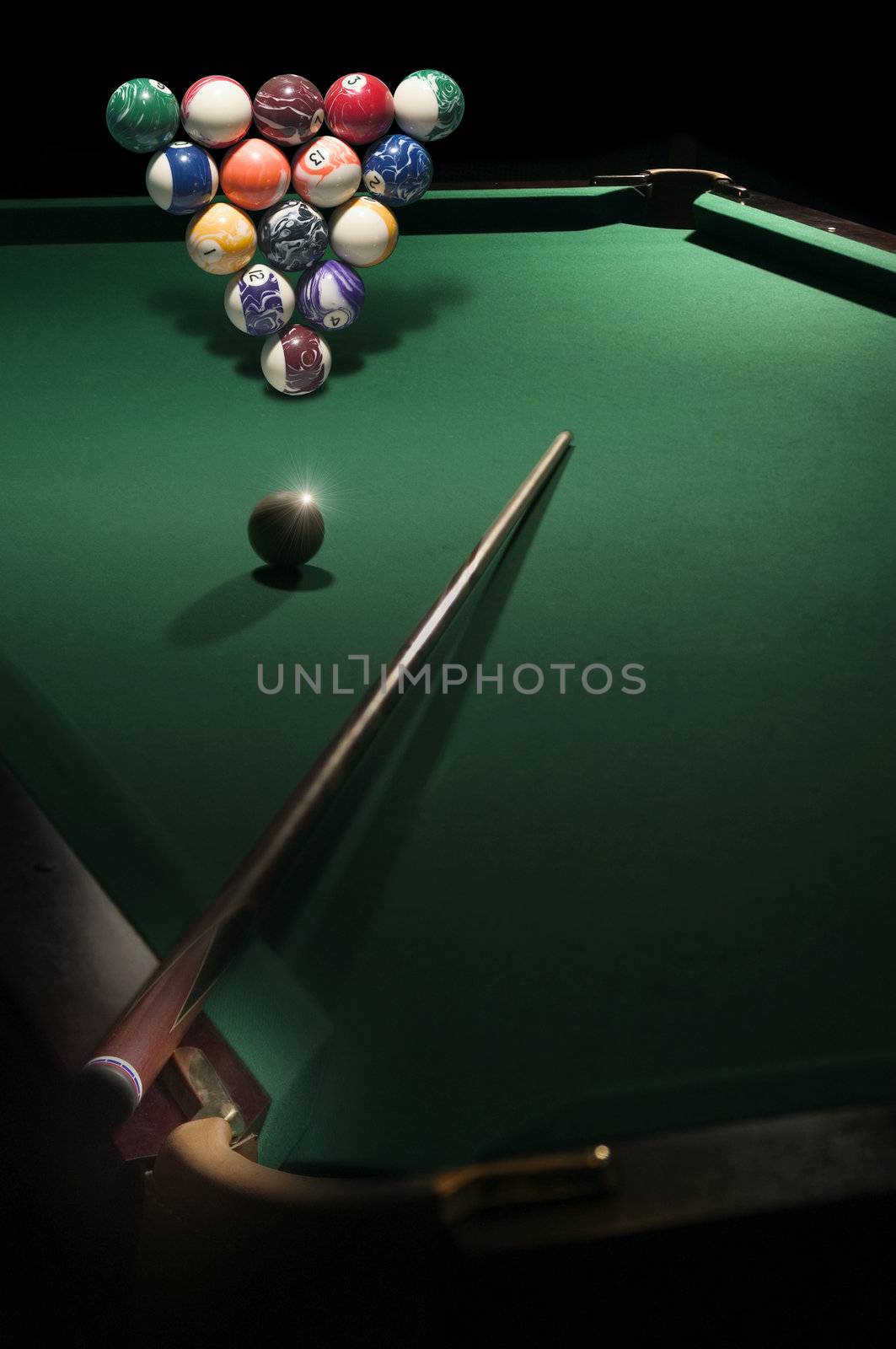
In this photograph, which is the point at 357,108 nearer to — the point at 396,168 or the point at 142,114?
the point at 396,168

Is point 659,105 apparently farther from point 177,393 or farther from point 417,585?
point 417,585

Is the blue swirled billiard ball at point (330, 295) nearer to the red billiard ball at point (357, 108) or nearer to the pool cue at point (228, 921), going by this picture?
the red billiard ball at point (357, 108)

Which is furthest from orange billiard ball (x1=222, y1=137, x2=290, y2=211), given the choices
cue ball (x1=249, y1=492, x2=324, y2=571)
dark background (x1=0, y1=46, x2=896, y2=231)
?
dark background (x1=0, y1=46, x2=896, y2=231)

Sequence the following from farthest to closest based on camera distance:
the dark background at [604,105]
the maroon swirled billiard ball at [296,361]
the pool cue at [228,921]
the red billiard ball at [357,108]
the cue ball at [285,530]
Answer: the dark background at [604,105], the red billiard ball at [357,108], the maroon swirled billiard ball at [296,361], the cue ball at [285,530], the pool cue at [228,921]

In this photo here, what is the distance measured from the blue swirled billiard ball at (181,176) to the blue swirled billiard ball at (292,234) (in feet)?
0.37

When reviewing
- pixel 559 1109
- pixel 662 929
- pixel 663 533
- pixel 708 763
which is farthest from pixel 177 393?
pixel 559 1109

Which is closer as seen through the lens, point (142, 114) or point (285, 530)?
point (285, 530)

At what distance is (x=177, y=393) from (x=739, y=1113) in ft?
5.33

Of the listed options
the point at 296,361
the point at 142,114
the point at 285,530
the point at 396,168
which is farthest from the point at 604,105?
the point at 285,530

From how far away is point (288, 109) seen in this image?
2137mm

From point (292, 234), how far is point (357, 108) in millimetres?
271

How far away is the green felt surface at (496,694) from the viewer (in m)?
0.94

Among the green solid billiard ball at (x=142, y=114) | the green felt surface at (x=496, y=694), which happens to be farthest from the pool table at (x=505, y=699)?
the green solid billiard ball at (x=142, y=114)

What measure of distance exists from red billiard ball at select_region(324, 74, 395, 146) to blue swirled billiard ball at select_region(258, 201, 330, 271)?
0.56 ft
